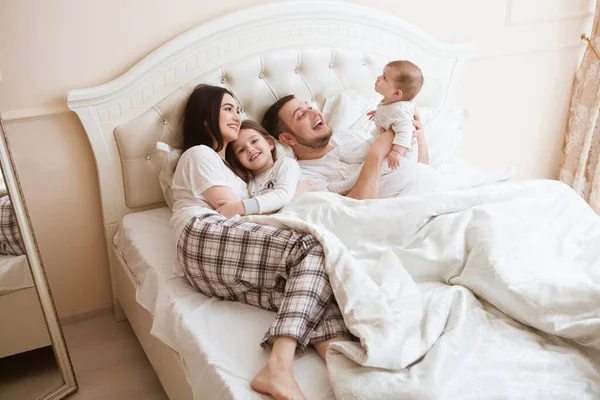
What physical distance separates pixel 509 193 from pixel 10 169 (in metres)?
1.61

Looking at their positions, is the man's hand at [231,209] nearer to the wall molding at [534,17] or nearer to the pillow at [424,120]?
the pillow at [424,120]

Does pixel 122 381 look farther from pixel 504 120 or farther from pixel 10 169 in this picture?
pixel 504 120

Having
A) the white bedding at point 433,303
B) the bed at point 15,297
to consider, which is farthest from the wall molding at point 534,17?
the bed at point 15,297

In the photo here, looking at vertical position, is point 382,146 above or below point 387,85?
below

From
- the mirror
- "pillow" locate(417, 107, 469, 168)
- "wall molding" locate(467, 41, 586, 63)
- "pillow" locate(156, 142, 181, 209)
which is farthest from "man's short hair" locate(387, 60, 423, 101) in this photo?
the mirror

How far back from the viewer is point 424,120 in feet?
8.44

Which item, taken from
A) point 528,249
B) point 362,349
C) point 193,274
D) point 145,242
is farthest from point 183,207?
point 528,249

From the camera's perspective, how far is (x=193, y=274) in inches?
67.9

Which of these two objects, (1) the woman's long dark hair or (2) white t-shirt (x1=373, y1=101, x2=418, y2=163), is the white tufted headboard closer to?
(1) the woman's long dark hair

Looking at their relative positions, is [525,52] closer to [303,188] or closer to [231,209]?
[303,188]

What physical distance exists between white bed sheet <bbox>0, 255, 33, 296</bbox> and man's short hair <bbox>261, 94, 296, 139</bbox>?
1006 mm

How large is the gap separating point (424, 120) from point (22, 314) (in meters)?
1.72

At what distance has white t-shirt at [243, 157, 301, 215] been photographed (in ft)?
6.46

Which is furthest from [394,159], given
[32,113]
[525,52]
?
[525,52]
